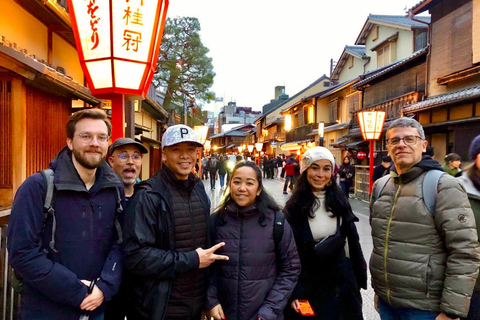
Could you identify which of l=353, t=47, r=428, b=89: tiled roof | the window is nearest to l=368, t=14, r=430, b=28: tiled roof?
the window

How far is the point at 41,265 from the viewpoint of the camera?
2078 millimetres

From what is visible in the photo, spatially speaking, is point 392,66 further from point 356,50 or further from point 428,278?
point 428,278

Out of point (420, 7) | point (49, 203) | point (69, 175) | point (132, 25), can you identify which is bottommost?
point (49, 203)

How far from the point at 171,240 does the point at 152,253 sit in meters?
0.19

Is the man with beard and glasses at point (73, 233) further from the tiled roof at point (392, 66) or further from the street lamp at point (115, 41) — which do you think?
the tiled roof at point (392, 66)

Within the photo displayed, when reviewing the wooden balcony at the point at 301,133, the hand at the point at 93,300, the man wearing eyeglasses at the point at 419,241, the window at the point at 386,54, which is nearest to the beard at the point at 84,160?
the hand at the point at 93,300

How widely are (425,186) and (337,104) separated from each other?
80.3 feet

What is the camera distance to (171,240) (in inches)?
96.5

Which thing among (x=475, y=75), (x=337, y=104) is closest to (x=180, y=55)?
(x=337, y=104)

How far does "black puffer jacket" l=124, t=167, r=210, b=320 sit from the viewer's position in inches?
90.7

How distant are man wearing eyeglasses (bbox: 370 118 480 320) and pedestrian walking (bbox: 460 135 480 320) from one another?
43 centimetres

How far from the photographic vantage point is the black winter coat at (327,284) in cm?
293

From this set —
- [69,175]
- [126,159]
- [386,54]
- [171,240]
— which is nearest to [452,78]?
[386,54]

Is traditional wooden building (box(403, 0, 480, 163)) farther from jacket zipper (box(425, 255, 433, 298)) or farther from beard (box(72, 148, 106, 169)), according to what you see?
beard (box(72, 148, 106, 169))
